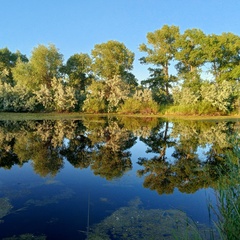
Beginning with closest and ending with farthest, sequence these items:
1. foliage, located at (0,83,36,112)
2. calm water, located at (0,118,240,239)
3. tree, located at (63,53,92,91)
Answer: calm water, located at (0,118,240,239) < foliage, located at (0,83,36,112) < tree, located at (63,53,92,91)

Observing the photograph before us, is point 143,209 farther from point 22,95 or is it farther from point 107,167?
point 22,95

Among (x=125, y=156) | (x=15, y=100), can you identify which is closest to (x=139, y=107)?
(x=15, y=100)

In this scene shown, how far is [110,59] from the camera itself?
127 ft

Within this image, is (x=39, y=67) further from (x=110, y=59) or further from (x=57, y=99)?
(x=110, y=59)

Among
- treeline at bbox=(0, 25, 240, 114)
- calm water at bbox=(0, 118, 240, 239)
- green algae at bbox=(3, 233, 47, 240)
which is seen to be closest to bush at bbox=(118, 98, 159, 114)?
treeline at bbox=(0, 25, 240, 114)

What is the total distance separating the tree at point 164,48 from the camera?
38.7m

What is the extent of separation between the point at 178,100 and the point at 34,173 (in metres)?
26.3

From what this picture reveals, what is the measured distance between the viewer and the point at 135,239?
12.9ft

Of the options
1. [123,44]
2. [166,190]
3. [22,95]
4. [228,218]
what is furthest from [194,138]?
[123,44]

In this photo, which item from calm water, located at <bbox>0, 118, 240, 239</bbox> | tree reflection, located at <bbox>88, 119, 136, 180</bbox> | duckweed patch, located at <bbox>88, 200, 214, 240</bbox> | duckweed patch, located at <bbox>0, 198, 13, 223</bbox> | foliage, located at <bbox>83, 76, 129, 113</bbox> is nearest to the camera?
duckweed patch, located at <bbox>88, 200, 214, 240</bbox>

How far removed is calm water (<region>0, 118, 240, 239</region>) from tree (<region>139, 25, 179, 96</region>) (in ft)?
92.5

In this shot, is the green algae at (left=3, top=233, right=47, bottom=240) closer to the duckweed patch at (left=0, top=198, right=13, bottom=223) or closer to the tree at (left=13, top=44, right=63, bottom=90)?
the duckweed patch at (left=0, top=198, right=13, bottom=223)

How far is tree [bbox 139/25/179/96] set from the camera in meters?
38.7

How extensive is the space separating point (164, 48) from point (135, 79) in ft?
22.2
